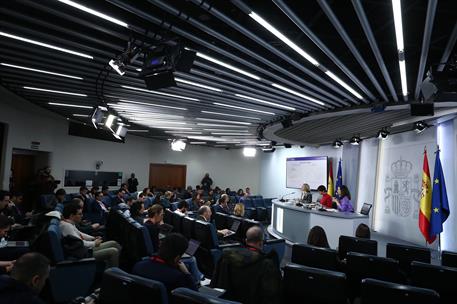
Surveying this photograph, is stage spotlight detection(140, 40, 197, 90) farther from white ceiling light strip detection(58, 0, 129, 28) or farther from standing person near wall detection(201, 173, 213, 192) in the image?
standing person near wall detection(201, 173, 213, 192)

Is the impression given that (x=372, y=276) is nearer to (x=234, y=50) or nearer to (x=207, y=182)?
(x=234, y=50)

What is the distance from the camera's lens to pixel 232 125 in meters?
9.80

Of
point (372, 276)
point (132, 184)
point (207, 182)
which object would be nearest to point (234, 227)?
point (372, 276)

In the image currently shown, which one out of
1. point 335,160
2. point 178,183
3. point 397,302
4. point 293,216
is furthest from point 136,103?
point 178,183

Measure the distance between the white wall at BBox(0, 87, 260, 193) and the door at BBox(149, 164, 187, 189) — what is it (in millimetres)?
298

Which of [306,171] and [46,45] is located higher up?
[46,45]

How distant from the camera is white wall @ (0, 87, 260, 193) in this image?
27.3ft

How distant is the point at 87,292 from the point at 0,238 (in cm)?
118

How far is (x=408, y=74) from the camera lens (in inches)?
217

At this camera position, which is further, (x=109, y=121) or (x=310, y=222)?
(x=310, y=222)

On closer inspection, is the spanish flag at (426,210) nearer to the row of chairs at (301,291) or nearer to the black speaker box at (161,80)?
the row of chairs at (301,291)

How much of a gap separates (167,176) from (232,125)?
787cm

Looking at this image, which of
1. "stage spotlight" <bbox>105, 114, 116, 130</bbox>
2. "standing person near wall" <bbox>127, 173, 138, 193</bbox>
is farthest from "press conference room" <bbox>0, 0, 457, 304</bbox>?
"standing person near wall" <bbox>127, 173, 138, 193</bbox>

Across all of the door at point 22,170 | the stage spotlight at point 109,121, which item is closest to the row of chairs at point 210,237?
the stage spotlight at point 109,121
